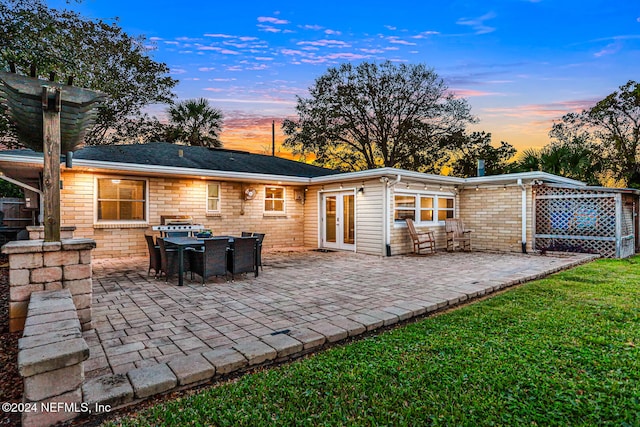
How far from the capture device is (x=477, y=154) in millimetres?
Result: 20031

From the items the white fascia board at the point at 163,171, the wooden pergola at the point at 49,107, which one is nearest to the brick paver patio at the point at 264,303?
the wooden pergola at the point at 49,107

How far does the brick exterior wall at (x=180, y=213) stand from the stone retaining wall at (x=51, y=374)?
7.28 metres

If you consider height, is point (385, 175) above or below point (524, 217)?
above

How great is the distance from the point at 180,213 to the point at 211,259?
461 cm

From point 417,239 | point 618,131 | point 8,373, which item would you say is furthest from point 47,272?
point 618,131

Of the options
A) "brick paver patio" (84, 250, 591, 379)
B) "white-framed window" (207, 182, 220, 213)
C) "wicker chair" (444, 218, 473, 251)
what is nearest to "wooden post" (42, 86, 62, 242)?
"brick paver patio" (84, 250, 591, 379)

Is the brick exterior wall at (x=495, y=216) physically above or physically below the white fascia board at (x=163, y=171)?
below

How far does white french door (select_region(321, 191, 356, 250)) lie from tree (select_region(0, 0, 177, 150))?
6447 mm

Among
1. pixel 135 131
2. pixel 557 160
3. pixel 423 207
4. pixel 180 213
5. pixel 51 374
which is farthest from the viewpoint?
pixel 135 131

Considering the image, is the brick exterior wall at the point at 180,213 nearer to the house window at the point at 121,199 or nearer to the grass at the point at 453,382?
the house window at the point at 121,199

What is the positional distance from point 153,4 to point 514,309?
35.6 feet

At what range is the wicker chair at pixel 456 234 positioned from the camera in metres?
10.4

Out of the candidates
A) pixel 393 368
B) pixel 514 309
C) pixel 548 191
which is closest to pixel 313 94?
pixel 548 191

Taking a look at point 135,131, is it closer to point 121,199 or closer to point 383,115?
point 121,199
